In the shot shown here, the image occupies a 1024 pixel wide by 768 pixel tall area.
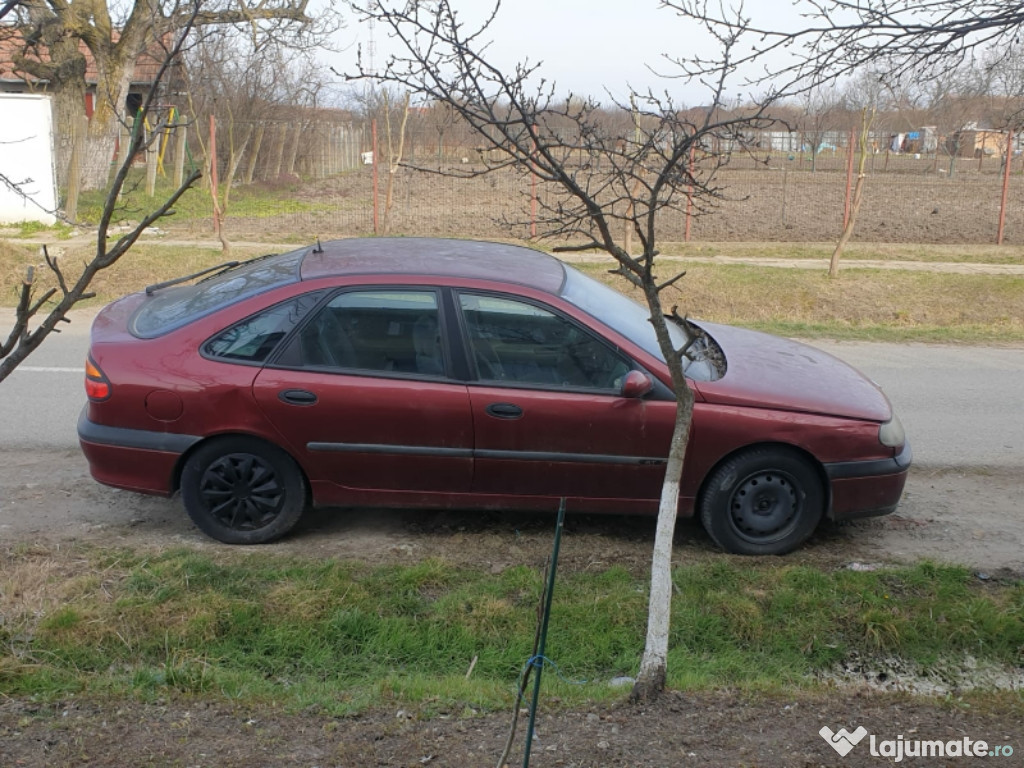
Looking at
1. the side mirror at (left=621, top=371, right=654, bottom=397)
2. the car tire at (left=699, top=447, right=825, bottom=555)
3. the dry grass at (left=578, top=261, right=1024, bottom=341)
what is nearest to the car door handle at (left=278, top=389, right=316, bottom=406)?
the side mirror at (left=621, top=371, right=654, bottom=397)

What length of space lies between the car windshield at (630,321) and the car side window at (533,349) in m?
0.19

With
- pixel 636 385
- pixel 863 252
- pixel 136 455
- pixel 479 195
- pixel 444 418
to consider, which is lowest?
pixel 136 455

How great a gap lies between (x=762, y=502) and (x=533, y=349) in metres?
1.46

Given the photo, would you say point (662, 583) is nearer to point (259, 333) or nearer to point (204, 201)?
point (259, 333)

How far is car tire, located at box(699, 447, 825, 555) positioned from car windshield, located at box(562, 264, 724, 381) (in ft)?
1.73

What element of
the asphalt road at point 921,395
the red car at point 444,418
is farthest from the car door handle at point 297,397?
the asphalt road at point 921,395

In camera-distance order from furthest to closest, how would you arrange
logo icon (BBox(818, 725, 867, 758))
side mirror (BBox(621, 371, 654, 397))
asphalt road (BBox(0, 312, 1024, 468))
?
asphalt road (BBox(0, 312, 1024, 468))
side mirror (BBox(621, 371, 654, 397))
logo icon (BBox(818, 725, 867, 758))

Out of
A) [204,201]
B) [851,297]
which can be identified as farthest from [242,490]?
[204,201]

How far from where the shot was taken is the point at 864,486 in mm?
5418

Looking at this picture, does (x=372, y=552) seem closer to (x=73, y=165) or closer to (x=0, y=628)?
(x=0, y=628)

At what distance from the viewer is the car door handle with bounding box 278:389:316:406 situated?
17.2 feet

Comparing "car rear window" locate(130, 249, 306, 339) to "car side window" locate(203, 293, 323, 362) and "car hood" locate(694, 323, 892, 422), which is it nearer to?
"car side window" locate(203, 293, 323, 362)

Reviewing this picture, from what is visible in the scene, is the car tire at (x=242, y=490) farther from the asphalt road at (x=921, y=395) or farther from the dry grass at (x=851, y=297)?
the dry grass at (x=851, y=297)

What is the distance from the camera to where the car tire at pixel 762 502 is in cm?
537
